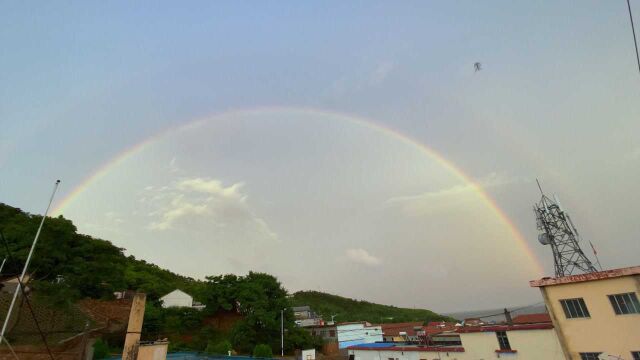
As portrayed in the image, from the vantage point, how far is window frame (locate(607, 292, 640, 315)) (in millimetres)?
18797

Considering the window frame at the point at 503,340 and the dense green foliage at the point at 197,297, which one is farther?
the dense green foliage at the point at 197,297

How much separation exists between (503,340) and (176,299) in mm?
50087

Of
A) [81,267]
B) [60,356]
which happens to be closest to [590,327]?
[60,356]

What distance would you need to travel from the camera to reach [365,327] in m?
50.2

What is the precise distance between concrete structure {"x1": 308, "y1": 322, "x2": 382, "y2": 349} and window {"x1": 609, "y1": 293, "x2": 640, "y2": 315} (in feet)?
112

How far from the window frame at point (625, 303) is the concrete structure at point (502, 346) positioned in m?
4.04

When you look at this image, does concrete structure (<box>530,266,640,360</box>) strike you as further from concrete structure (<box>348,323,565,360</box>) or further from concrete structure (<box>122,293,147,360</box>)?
concrete structure (<box>122,293,147,360</box>)

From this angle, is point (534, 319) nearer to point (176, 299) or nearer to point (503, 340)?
point (503, 340)

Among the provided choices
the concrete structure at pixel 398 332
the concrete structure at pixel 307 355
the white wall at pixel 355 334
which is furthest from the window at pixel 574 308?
the white wall at pixel 355 334

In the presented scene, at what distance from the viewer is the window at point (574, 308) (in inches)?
811

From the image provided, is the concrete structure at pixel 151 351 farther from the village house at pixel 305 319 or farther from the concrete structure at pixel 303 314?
the concrete structure at pixel 303 314

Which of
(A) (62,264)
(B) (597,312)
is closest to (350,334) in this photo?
(B) (597,312)

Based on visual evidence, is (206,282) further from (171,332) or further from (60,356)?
(60,356)

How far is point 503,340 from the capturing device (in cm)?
2483
